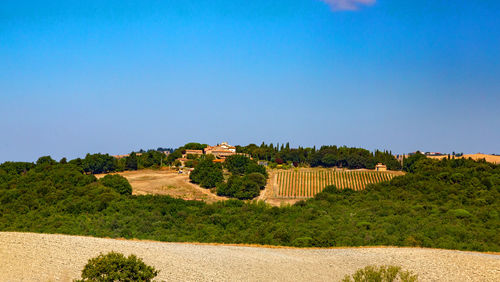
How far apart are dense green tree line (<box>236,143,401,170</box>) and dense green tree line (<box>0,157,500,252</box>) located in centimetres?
4629

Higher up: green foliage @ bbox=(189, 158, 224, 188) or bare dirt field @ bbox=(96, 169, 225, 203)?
green foliage @ bbox=(189, 158, 224, 188)

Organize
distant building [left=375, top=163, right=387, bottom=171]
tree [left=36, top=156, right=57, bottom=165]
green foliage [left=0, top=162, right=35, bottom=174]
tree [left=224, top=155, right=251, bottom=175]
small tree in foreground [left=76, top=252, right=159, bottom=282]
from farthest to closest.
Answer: distant building [left=375, top=163, right=387, bottom=171], tree [left=224, top=155, right=251, bottom=175], tree [left=36, top=156, right=57, bottom=165], green foliage [left=0, top=162, right=35, bottom=174], small tree in foreground [left=76, top=252, right=159, bottom=282]

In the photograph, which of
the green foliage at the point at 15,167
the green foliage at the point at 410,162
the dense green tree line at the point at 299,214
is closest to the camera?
the dense green tree line at the point at 299,214

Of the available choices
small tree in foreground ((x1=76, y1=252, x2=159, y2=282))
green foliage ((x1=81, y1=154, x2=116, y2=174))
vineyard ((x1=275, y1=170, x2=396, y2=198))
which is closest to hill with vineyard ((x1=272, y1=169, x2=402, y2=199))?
vineyard ((x1=275, y1=170, x2=396, y2=198))

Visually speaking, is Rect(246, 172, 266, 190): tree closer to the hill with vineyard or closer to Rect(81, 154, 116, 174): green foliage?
the hill with vineyard

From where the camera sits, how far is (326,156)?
408ft

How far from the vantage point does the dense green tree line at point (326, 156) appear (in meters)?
119

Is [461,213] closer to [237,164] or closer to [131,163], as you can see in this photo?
[237,164]

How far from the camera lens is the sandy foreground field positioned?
27.8 metres

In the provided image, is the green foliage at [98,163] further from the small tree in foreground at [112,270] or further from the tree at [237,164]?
the small tree in foreground at [112,270]

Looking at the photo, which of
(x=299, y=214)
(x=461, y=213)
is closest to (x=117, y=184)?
(x=299, y=214)

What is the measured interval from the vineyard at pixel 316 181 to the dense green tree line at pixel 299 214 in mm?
18234

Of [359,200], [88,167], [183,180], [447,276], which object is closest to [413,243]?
[447,276]

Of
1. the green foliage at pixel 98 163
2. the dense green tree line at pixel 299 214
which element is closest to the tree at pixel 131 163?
the green foliage at pixel 98 163
